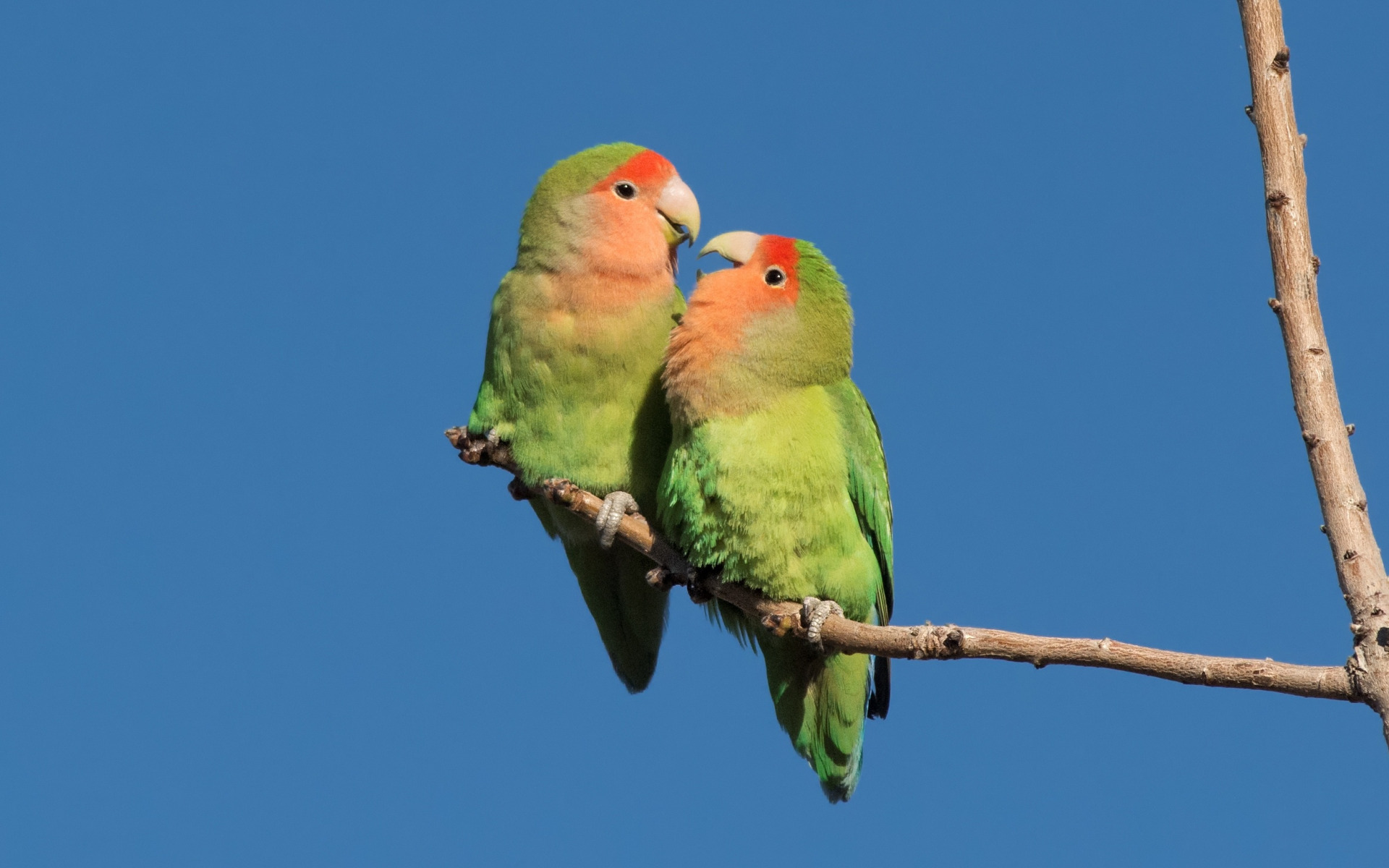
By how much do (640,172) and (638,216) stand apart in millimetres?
246

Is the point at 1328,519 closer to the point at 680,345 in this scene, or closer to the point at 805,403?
the point at 805,403

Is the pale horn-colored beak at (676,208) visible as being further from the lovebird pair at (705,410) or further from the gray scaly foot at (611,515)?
the gray scaly foot at (611,515)

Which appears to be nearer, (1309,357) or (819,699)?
(1309,357)

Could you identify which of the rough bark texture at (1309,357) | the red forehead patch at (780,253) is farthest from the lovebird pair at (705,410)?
the rough bark texture at (1309,357)

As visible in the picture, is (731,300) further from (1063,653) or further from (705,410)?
(1063,653)

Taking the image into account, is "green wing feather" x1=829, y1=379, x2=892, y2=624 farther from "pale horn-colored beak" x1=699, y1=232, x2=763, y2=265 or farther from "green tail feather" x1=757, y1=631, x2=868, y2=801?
"pale horn-colored beak" x1=699, y1=232, x2=763, y2=265

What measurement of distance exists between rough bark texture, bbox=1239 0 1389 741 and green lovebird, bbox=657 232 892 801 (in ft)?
7.37

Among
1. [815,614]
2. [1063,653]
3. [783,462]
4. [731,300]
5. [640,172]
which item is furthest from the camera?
[640,172]

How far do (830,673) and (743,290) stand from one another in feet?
6.71

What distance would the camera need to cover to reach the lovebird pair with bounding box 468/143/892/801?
20.1 feet

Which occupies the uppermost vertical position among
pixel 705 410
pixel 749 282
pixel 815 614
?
pixel 749 282

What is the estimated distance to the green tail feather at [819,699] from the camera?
265 inches

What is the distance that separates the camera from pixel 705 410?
6.16 meters

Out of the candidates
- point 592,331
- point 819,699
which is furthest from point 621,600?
point 592,331
